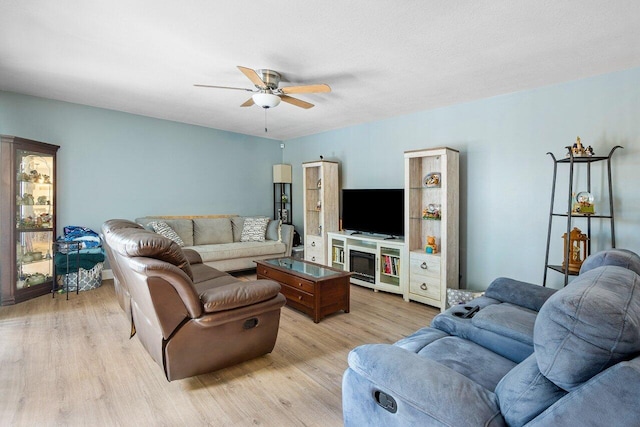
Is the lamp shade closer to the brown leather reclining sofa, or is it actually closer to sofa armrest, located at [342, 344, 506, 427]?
the brown leather reclining sofa

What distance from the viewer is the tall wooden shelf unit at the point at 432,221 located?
3.72 metres

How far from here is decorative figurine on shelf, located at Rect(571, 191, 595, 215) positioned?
114 inches

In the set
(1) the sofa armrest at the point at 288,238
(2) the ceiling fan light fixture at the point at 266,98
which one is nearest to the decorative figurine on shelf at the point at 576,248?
(2) the ceiling fan light fixture at the point at 266,98

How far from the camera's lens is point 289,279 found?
11.7 feet

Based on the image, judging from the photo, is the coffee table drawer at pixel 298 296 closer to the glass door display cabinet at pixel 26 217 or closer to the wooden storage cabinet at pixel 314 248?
the wooden storage cabinet at pixel 314 248

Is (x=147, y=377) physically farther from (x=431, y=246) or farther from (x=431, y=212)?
(x=431, y=212)

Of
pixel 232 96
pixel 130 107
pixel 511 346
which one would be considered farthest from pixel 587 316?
pixel 130 107

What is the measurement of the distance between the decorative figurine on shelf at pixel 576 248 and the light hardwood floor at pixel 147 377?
1.46 m

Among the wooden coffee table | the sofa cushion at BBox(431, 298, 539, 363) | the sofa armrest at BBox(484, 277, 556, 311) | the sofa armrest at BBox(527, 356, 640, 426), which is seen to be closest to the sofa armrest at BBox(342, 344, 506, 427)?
the sofa armrest at BBox(527, 356, 640, 426)

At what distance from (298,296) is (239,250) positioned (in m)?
1.94

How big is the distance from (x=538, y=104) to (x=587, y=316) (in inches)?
129

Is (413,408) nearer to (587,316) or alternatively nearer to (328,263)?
(587,316)

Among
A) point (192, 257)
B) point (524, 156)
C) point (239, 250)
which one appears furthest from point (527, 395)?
point (239, 250)

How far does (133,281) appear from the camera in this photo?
2.17 metres
